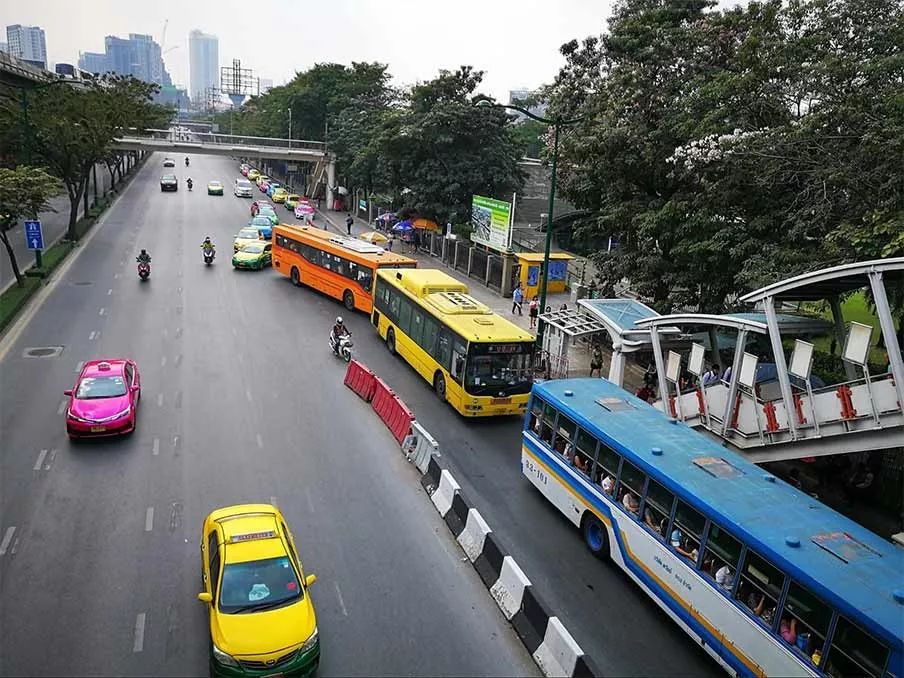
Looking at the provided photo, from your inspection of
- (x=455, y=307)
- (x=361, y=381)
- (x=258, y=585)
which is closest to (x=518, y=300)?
(x=455, y=307)

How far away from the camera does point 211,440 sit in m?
16.8

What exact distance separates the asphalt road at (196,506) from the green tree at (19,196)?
13.4ft

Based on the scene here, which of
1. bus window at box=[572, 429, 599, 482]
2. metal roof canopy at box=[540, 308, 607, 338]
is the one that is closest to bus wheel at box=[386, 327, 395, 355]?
metal roof canopy at box=[540, 308, 607, 338]

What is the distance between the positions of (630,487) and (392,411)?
7705 mm

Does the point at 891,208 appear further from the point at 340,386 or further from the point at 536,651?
the point at 340,386

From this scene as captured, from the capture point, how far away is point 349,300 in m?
30.3

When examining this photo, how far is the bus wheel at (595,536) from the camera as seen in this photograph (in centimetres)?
1261

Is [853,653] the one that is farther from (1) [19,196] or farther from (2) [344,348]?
(1) [19,196]

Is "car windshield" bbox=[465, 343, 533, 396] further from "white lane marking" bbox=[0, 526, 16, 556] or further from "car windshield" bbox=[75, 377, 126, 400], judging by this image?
"white lane marking" bbox=[0, 526, 16, 556]

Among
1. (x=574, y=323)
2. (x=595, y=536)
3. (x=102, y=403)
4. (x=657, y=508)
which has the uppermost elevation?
(x=574, y=323)

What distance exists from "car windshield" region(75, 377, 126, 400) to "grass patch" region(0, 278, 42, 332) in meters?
9.41

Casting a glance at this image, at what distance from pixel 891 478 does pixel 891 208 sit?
231 inches

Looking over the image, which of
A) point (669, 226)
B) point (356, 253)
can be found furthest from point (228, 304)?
point (669, 226)

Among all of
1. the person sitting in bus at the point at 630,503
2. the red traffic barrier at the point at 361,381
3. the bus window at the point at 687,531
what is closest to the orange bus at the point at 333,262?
the red traffic barrier at the point at 361,381
